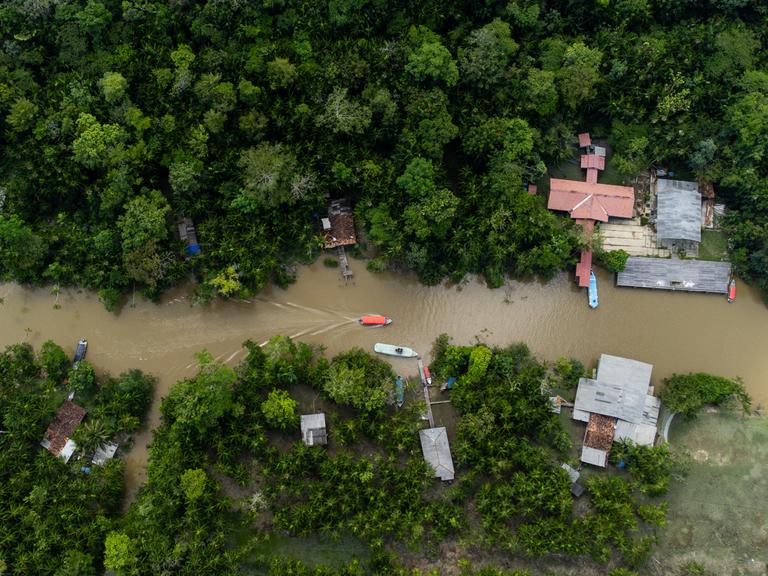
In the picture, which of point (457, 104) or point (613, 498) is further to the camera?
point (457, 104)

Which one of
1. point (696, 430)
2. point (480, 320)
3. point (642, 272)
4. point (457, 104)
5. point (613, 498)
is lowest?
point (613, 498)

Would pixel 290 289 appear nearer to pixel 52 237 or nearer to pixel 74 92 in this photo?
pixel 52 237

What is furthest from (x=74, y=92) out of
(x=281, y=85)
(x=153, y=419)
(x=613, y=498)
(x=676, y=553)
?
(x=676, y=553)

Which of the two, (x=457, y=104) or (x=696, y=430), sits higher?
(x=457, y=104)

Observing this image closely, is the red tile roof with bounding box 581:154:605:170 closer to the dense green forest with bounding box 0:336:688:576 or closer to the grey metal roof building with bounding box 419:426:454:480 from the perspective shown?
the dense green forest with bounding box 0:336:688:576

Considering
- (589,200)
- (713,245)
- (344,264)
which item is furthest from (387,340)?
(713,245)

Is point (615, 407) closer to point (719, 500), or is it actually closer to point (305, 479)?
point (719, 500)
